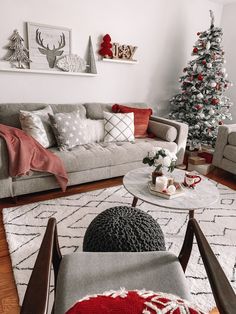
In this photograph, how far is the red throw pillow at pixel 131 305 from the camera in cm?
65

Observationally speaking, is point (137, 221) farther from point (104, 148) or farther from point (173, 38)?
point (173, 38)

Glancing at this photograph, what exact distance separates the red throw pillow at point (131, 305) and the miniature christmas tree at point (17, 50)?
2771 millimetres

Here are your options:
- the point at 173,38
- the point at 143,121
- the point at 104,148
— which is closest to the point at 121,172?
the point at 104,148

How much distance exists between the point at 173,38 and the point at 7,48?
2494 mm

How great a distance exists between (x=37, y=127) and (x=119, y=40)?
5.94 feet

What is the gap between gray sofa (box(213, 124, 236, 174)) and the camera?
2.95 meters

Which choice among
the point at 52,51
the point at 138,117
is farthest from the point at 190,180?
the point at 52,51

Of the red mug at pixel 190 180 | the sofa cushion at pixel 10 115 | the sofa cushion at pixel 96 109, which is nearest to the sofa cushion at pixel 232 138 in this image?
the red mug at pixel 190 180

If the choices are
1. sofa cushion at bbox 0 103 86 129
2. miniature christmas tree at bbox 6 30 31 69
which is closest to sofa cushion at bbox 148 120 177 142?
sofa cushion at bbox 0 103 86 129

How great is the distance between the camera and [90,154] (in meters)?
2.50

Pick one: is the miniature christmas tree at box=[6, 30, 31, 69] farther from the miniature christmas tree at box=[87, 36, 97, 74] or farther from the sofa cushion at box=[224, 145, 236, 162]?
the sofa cushion at box=[224, 145, 236, 162]

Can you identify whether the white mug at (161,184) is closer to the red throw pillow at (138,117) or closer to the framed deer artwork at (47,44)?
the red throw pillow at (138,117)

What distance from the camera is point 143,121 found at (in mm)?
3240

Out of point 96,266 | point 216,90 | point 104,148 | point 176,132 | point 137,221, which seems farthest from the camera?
point 216,90
